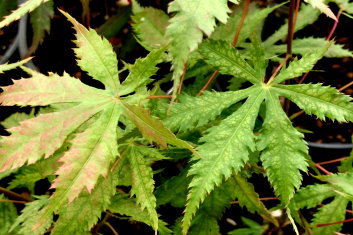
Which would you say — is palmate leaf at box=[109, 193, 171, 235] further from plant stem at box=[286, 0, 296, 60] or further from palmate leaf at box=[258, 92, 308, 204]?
plant stem at box=[286, 0, 296, 60]

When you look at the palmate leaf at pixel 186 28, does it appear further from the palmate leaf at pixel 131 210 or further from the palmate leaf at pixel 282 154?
the palmate leaf at pixel 131 210

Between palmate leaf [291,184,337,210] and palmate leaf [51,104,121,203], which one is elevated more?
palmate leaf [51,104,121,203]

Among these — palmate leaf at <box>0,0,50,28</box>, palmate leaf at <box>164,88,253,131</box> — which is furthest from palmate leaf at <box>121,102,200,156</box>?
palmate leaf at <box>0,0,50,28</box>

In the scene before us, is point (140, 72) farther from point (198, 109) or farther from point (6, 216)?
point (6, 216)

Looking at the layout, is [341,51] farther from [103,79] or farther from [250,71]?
[103,79]

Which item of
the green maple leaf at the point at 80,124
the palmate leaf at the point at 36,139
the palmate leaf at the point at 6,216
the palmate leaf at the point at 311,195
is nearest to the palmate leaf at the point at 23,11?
the green maple leaf at the point at 80,124

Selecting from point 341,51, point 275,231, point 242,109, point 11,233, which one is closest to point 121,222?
point 11,233
